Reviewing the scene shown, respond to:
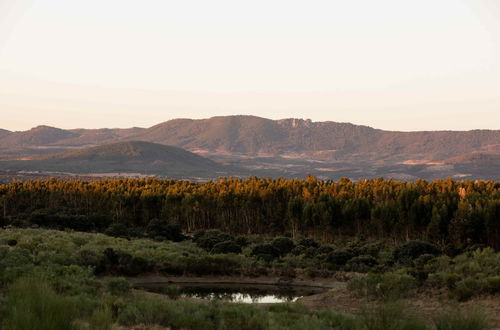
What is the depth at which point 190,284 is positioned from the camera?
39250 millimetres

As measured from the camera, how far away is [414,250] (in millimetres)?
49312

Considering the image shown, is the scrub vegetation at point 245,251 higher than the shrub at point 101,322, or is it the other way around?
the shrub at point 101,322

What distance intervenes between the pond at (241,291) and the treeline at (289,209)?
2343cm

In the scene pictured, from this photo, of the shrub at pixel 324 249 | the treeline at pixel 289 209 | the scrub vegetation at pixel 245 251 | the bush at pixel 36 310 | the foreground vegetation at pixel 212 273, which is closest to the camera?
the bush at pixel 36 310

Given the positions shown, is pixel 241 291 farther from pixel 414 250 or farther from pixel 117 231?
pixel 117 231

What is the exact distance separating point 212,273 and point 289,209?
2908cm

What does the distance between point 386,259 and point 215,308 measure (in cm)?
3036

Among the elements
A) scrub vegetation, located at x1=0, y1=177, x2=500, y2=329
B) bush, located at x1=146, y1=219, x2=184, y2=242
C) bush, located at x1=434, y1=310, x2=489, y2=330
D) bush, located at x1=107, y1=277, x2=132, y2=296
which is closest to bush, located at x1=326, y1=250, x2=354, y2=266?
scrub vegetation, located at x1=0, y1=177, x2=500, y2=329

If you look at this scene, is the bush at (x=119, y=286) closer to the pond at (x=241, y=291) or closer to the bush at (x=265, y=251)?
the pond at (x=241, y=291)

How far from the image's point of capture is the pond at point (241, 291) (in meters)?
35.0

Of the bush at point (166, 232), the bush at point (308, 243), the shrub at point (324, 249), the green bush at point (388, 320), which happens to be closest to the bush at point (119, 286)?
the green bush at point (388, 320)

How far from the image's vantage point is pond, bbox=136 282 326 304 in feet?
115

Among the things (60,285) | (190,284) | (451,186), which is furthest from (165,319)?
(451,186)

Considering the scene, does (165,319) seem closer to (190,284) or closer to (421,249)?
(190,284)
